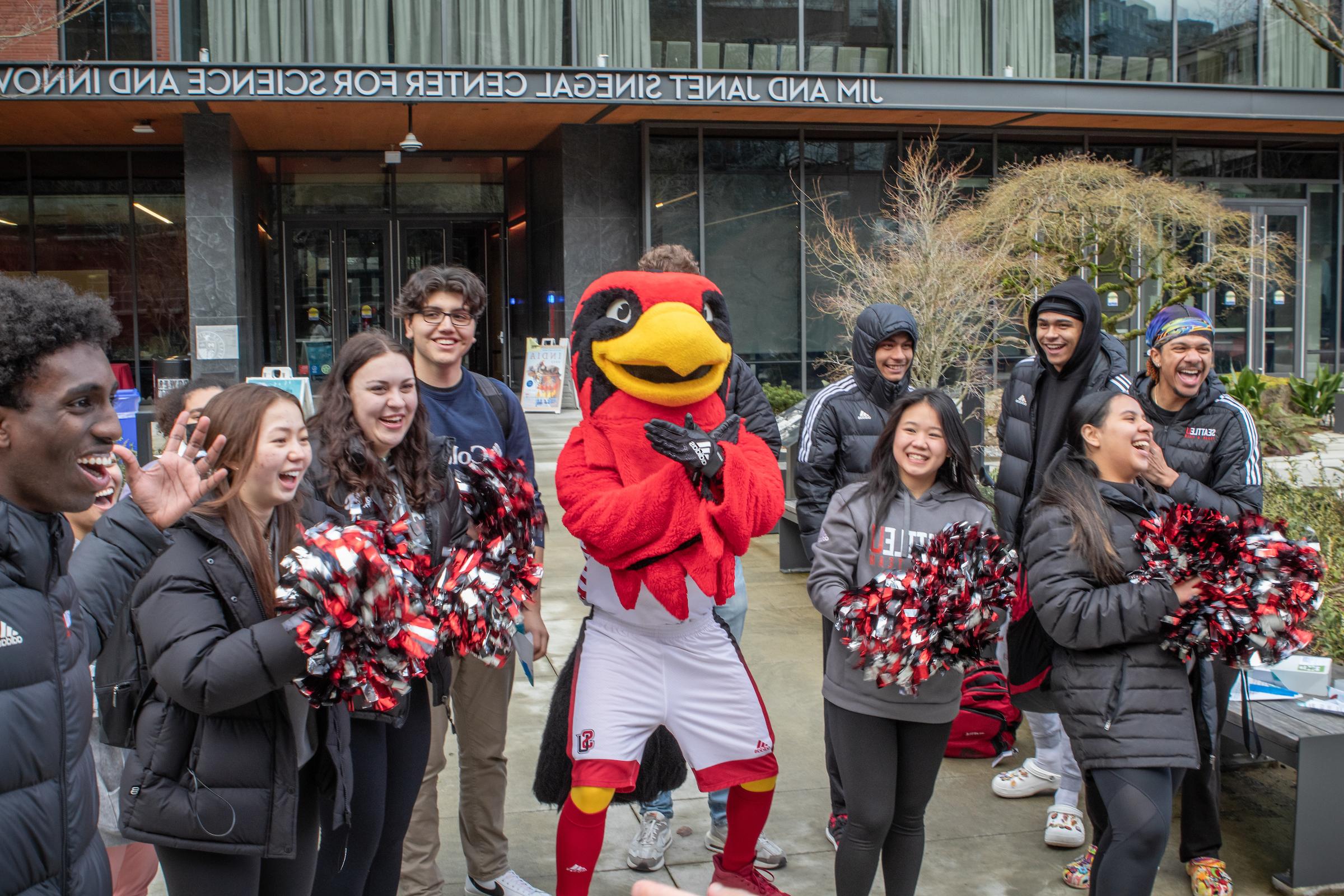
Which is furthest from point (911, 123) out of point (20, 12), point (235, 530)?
point (235, 530)

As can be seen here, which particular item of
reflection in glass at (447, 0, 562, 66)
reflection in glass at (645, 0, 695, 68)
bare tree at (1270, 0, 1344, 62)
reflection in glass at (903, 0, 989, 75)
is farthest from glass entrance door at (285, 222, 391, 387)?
bare tree at (1270, 0, 1344, 62)

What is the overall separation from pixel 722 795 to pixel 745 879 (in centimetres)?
72

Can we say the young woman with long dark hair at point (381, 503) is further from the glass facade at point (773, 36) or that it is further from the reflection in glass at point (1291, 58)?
the reflection in glass at point (1291, 58)

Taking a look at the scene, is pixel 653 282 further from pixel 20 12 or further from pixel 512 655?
pixel 20 12

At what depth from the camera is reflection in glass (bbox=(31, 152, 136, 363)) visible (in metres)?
16.7

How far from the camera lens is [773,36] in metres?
15.5

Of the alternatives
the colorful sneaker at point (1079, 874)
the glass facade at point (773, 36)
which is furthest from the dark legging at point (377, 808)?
the glass facade at point (773, 36)

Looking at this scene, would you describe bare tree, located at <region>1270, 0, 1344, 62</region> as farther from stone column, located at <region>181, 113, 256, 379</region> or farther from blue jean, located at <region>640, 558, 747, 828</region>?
stone column, located at <region>181, 113, 256, 379</region>

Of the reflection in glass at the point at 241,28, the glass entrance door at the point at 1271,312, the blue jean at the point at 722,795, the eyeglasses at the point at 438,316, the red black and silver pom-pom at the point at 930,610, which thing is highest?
the reflection in glass at the point at 241,28

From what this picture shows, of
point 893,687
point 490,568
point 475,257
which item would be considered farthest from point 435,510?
point 475,257

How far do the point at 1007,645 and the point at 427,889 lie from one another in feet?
6.79

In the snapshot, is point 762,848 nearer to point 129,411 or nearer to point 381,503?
point 381,503

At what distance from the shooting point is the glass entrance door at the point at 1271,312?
1834cm

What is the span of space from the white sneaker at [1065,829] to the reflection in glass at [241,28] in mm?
13909
